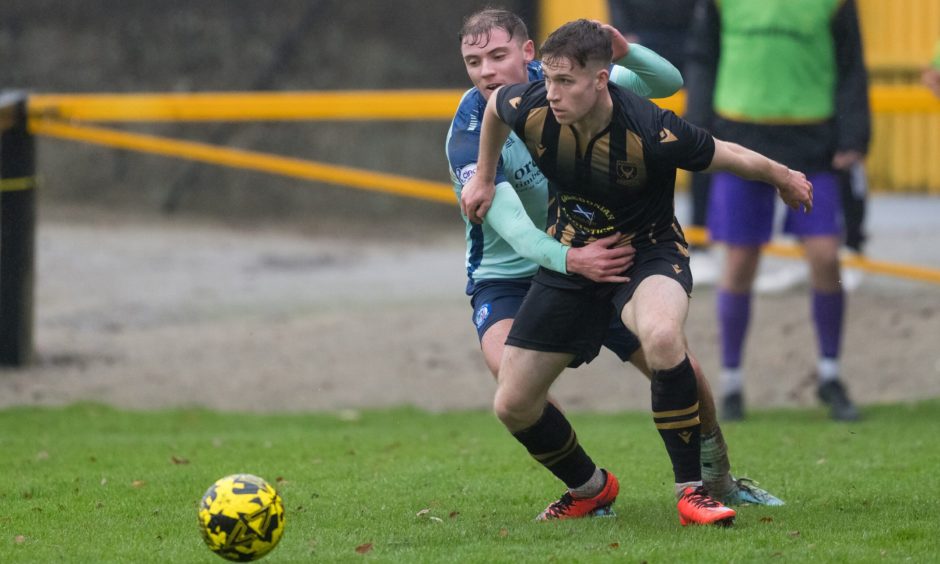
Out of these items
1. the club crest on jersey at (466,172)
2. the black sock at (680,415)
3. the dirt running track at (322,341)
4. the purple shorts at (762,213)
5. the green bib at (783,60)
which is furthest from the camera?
the dirt running track at (322,341)

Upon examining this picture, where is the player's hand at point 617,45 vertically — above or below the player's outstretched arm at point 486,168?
above

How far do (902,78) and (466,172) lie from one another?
998cm

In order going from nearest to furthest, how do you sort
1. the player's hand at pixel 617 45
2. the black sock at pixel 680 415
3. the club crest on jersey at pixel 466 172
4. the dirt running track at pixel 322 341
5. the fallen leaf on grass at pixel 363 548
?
the fallen leaf on grass at pixel 363 548, the black sock at pixel 680 415, the player's hand at pixel 617 45, the club crest on jersey at pixel 466 172, the dirt running track at pixel 322 341

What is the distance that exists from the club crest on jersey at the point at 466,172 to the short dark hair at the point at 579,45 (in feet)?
2.14

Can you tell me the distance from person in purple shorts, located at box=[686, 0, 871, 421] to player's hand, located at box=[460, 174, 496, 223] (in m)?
3.41

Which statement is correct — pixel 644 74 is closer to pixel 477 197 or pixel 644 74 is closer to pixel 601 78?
pixel 601 78

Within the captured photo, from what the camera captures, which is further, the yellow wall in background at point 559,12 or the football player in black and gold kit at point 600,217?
the yellow wall in background at point 559,12

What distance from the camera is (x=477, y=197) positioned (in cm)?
547

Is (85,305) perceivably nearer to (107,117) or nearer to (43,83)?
(107,117)

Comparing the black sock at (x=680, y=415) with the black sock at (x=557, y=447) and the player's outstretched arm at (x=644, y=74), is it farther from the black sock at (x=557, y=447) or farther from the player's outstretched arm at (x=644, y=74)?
the player's outstretched arm at (x=644, y=74)

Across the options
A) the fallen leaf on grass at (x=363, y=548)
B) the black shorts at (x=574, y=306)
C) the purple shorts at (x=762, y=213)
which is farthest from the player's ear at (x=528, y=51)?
the purple shorts at (x=762, y=213)

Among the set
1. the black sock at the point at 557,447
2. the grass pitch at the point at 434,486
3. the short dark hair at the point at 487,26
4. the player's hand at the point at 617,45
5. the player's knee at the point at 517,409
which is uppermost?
the short dark hair at the point at 487,26

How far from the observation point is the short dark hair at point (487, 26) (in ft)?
18.7

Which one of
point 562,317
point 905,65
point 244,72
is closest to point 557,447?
point 562,317
